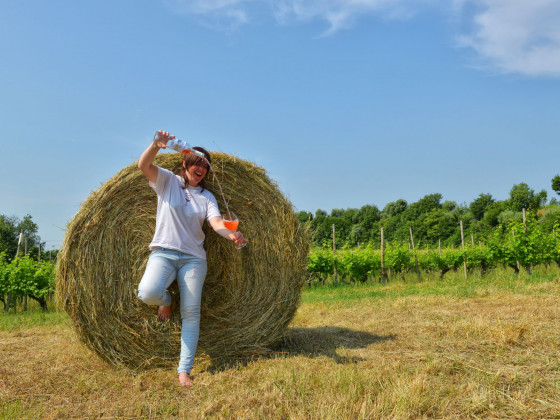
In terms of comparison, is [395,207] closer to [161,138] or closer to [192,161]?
[192,161]

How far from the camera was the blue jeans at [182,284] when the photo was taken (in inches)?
149

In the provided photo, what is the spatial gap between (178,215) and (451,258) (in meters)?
15.5

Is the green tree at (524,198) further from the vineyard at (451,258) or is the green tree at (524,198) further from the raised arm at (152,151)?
the raised arm at (152,151)

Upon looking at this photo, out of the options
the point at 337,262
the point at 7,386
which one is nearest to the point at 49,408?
the point at 7,386

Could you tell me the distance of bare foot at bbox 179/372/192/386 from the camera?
357cm

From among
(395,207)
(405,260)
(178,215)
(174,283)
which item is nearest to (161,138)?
(178,215)

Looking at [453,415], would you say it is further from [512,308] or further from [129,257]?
[512,308]

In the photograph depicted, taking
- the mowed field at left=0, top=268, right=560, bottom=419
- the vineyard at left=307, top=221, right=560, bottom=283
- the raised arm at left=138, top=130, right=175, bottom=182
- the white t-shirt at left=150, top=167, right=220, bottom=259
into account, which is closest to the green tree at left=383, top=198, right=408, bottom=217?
the vineyard at left=307, top=221, right=560, bottom=283

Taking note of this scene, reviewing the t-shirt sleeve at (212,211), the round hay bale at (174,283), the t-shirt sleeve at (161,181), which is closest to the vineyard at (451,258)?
the round hay bale at (174,283)

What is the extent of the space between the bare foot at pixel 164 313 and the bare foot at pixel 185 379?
720 millimetres

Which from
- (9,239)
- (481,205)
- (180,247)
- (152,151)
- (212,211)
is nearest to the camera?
(152,151)

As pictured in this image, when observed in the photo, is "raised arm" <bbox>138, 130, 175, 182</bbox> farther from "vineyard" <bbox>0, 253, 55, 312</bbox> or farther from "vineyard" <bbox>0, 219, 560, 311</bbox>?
"vineyard" <bbox>0, 219, 560, 311</bbox>

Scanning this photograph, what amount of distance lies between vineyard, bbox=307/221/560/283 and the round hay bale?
29.3 feet

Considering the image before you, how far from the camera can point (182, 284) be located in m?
3.90
